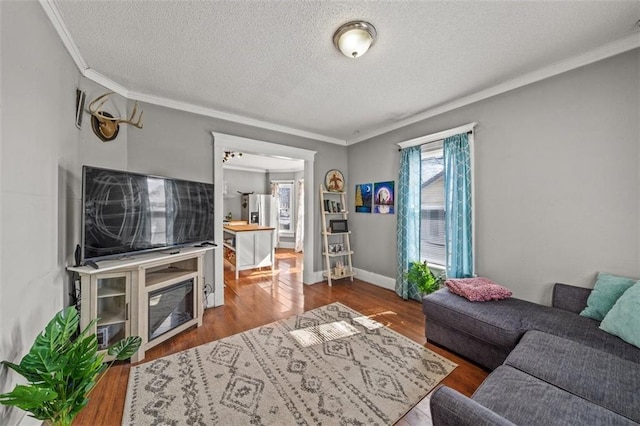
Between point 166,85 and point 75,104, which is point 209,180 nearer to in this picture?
point 166,85

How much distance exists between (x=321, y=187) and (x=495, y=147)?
95.0 inches

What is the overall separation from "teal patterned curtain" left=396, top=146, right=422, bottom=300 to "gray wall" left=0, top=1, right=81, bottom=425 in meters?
3.47

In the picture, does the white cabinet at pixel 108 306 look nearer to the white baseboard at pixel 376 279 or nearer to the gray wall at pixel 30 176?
the gray wall at pixel 30 176

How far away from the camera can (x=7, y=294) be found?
1.13m

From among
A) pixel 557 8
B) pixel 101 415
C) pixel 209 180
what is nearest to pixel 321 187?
pixel 209 180

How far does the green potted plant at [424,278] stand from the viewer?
286 cm

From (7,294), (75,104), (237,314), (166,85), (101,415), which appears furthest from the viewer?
(237,314)

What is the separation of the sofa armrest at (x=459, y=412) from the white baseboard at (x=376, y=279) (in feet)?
9.07

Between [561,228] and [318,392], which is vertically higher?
[561,228]

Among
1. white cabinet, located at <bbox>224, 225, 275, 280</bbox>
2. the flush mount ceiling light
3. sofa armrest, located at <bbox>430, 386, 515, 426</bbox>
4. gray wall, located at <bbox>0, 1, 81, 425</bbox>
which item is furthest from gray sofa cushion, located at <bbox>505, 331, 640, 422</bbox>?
white cabinet, located at <bbox>224, 225, 275, 280</bbox>

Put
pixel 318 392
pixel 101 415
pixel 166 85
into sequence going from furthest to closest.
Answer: pixel 166 85 < pixel 318 392 < pixel 101 415

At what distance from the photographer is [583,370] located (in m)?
1.24

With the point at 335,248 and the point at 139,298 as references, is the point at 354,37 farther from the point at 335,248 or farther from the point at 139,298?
the point at 335,248

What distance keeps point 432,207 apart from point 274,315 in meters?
2.51
